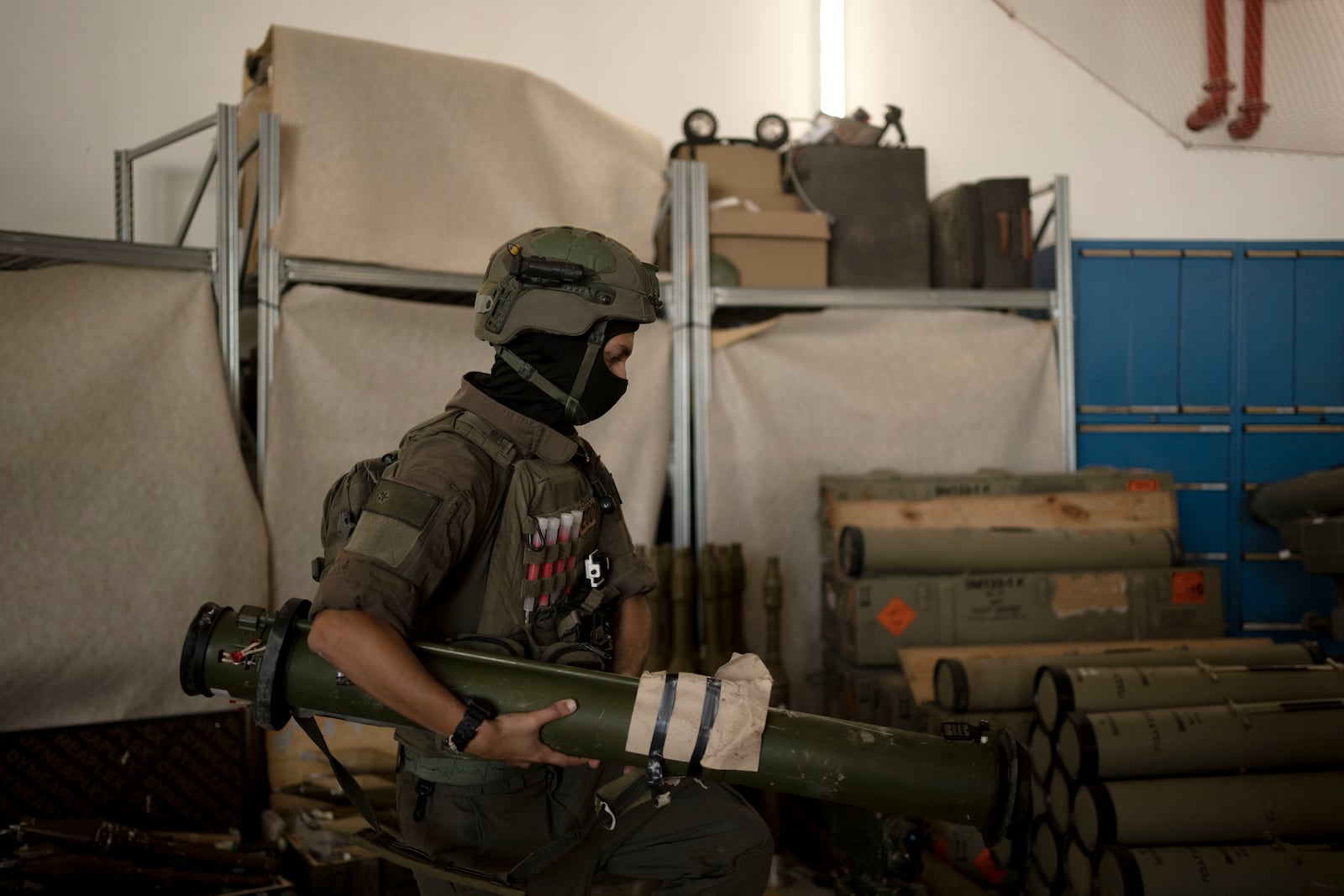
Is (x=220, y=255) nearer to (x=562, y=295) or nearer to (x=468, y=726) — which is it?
(x=562, y=295)

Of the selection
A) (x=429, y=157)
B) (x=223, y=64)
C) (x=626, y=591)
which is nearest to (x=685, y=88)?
(x=429, y=157)

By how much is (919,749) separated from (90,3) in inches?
189

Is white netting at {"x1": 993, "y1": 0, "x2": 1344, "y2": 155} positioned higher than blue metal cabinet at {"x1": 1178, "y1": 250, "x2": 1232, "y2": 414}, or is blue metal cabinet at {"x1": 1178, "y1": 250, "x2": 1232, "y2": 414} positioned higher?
white netting at {"x1": 993, "y1": 0, "x2": 1344, "y2": 155}

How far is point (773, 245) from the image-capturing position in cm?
448

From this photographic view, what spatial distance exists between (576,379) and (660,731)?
66 centimetres

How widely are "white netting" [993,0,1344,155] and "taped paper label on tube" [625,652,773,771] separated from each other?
3.56 meters

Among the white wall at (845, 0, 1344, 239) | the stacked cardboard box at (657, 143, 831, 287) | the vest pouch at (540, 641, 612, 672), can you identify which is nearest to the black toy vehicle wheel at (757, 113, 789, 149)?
the stacked cardboard box at (657, 143, 831, 287)

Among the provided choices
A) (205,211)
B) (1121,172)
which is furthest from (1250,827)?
(205,211)

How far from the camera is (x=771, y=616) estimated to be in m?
4.17

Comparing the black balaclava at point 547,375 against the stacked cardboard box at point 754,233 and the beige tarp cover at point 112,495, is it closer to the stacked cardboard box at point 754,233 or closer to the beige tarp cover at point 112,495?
the beige tarp cover at point 112,495

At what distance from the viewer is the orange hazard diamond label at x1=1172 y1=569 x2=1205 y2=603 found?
3.87m

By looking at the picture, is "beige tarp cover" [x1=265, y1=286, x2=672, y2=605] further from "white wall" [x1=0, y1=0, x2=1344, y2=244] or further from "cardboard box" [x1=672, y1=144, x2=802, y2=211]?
"white wall" [x1=0, y1=0, x2=1344, y2=244]

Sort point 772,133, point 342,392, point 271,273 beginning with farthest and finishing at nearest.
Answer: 1. point 772,133
2. point 342,392
3. point 271,273

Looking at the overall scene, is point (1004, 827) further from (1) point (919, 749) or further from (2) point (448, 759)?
(2) point (448, 759)
